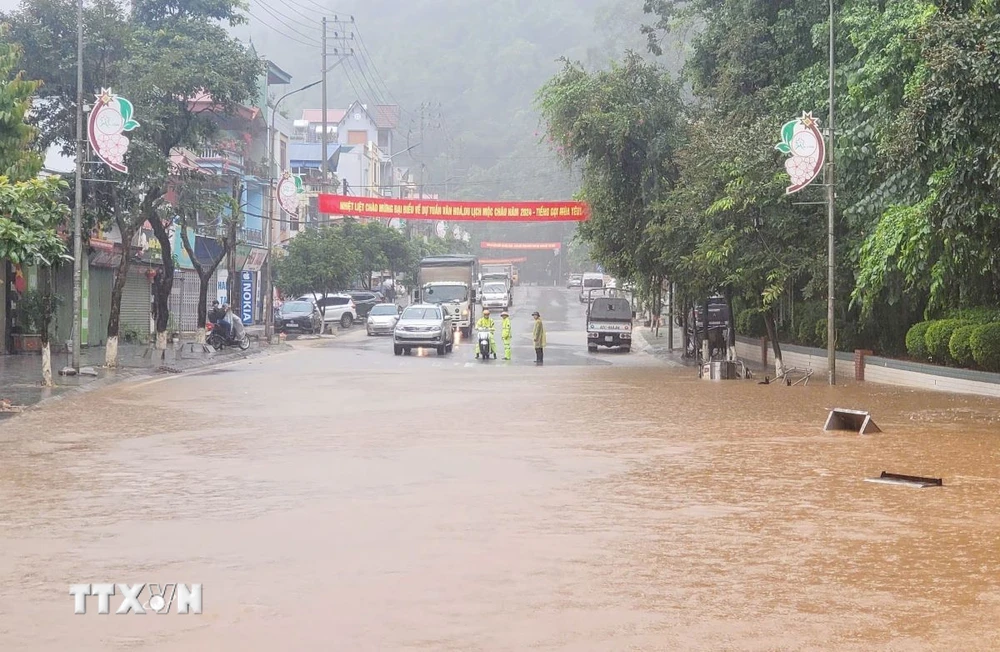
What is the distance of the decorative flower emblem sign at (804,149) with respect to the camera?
2748 cm

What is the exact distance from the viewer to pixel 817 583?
8.77 m

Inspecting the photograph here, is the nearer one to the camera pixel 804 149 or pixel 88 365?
pixel 804 149

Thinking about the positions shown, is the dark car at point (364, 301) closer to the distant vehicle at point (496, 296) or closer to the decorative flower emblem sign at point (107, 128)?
the distant vehicle at point (496, 296)

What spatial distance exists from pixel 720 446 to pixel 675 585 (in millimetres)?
8707

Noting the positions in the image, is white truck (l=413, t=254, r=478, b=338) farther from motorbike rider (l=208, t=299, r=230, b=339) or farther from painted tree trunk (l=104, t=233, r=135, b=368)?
painted tree trunk (l=104, t=233, r=135, b=368)

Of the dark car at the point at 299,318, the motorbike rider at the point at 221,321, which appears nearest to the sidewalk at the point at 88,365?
the motorbike rider at the point at 221,321

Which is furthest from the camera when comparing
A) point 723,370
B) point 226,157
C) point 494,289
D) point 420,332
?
point 494,289

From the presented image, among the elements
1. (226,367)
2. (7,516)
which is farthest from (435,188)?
(7,516)

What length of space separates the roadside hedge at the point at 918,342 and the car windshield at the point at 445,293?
29755 mm

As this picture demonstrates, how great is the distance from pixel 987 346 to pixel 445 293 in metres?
34.8

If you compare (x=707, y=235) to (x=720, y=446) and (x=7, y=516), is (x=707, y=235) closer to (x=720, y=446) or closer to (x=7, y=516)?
(x=720, y=446)

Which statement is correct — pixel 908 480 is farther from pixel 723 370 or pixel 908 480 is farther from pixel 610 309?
pixel 610 309

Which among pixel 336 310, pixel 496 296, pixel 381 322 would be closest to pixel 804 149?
pixel 381 322

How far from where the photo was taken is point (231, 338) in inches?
1684
